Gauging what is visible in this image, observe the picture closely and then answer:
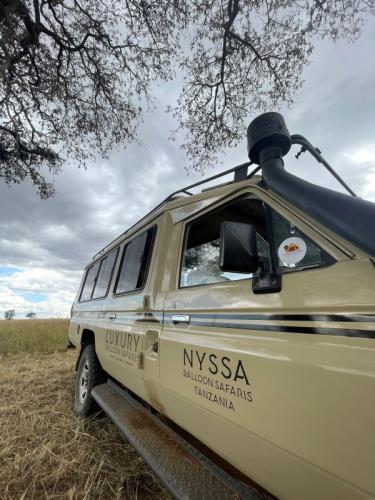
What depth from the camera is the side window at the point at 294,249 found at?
139cm

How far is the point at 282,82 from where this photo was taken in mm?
6508

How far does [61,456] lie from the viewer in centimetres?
306

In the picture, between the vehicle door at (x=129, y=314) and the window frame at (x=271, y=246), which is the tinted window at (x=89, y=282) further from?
the window frame at (x=271, y=246)

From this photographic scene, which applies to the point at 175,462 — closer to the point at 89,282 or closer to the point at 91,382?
the point at 91,382

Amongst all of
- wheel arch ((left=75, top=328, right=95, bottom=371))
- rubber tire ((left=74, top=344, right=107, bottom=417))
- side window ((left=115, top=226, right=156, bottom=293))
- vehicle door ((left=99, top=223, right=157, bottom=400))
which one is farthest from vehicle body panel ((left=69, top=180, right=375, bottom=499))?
wheel arch ((left=75, top=328, right=95, bottom=371))

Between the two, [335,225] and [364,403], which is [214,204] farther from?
[364,403]

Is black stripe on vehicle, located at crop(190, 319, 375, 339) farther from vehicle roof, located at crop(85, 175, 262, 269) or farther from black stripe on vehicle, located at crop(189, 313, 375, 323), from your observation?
vehicle roof, located at crop(85, 175, 262, 269)

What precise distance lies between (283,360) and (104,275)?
12.2 feet

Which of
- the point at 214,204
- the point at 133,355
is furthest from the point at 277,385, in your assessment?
Answer: the point at 133,355

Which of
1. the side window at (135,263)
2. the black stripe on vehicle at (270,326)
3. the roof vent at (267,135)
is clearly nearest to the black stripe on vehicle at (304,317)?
the black stripe on vehicle at (270,326)

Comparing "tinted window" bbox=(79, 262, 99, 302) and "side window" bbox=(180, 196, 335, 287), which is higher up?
"tinted window" bbox=(79, 262, 99, 302)

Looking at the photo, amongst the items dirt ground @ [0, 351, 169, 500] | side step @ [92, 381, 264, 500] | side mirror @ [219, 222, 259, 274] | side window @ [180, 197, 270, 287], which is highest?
side window @ [180, 197, 270, 287]

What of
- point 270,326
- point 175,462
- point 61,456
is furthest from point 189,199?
point 61,456

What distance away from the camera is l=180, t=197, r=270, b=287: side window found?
1.93 metres
